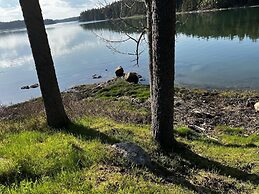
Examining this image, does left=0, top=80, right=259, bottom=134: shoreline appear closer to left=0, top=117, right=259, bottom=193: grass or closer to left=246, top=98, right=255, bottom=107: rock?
left=246, top=98, right=255, bottom=107: rock

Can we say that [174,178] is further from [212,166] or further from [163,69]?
[163,69]

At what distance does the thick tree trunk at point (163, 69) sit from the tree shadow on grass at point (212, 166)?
16.0 inches

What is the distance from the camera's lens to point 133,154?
665cm

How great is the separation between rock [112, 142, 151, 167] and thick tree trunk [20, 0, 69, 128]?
2710 mm

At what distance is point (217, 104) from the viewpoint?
63.8 ft

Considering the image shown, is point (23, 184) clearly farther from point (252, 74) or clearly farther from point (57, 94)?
point (252, 74)

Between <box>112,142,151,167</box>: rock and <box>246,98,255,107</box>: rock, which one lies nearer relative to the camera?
<box>112,142,151,167</box>: rock

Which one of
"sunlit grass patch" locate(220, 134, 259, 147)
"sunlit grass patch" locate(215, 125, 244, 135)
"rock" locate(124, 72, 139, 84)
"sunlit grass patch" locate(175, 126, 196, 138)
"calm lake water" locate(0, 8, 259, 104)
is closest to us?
"sunlit grass patch" locate(175, 126, 196, 138)

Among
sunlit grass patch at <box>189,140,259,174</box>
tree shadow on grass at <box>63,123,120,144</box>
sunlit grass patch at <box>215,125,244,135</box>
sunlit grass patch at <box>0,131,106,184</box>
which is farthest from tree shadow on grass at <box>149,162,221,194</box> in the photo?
sunlit grass patch at <box>215,125,244,135</box>

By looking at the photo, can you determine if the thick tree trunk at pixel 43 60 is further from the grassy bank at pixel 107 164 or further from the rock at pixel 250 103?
the rock at pixel 250 103

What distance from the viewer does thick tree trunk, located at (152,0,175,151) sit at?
7.52 metres

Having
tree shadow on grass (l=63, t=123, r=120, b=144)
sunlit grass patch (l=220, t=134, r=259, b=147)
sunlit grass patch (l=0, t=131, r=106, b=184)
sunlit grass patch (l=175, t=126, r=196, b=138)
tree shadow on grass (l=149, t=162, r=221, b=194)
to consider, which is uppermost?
sunlit grass patch (l=0, t=131, r=106, b=184)

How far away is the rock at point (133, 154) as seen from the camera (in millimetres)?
6527

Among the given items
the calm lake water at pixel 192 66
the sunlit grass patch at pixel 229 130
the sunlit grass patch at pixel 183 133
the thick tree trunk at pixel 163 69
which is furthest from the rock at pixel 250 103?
the thick tree trunk at pixel 163 69
